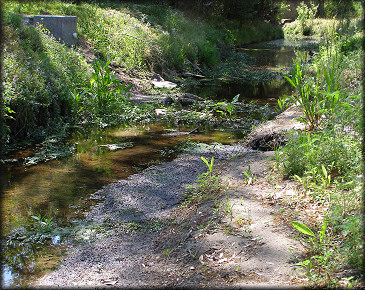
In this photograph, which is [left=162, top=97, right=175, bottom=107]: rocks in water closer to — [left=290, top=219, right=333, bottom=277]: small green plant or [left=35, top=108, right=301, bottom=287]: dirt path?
[left=35, top=108, right=301, bottom=287]: dirt path

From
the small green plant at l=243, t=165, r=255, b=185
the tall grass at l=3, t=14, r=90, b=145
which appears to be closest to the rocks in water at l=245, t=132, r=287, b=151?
the small green plant at l=243, t=165, r=255, b=185

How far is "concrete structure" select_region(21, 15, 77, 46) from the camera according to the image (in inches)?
397

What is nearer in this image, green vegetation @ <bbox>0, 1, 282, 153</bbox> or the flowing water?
the flowing water

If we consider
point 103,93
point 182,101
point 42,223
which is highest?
point 103,93

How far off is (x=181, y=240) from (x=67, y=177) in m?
2.49

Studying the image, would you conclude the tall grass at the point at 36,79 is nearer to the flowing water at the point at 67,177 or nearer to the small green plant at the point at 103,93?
the small green plant at the point at 103,93

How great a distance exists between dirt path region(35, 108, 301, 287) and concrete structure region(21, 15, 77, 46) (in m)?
6.73

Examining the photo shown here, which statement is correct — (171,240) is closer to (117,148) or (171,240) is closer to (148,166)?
(148,166)

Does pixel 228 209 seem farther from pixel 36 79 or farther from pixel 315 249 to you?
pixel 36 79

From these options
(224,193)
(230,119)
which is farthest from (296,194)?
(230,119)

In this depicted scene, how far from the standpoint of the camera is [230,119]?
8562mm

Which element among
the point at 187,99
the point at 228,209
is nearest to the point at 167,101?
the point at 187,99

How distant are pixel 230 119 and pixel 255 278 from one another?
5967mm

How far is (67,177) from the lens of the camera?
5.47 m
